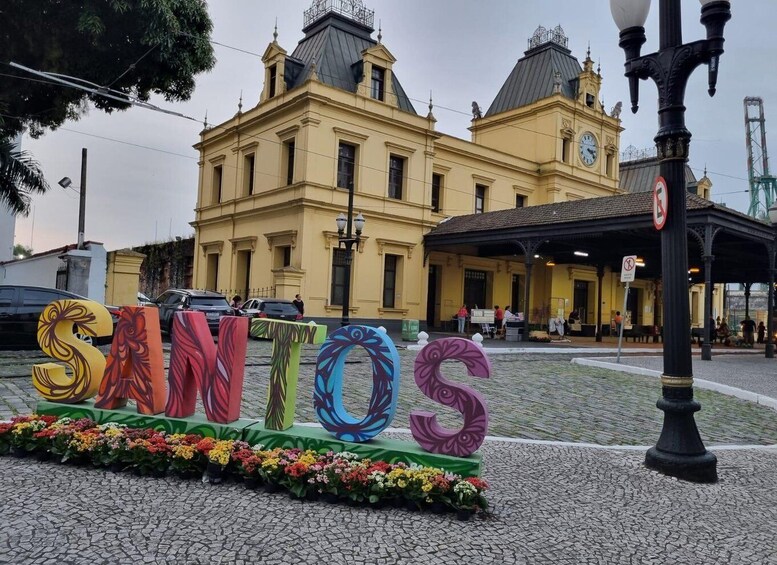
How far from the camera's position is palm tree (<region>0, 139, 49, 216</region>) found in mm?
15791

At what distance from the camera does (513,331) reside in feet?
77.4

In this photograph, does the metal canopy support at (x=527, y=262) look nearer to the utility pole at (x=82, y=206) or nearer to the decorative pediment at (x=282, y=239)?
the decorative pediment at (x=282, y=239)

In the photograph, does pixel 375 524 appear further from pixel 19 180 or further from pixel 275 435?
pixel 19 180

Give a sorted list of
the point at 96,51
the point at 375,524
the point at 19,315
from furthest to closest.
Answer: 1. the point at 96,51
2. the point at 19,315
3. the point at 375,524

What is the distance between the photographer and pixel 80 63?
12164mm

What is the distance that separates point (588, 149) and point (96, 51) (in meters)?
28.4

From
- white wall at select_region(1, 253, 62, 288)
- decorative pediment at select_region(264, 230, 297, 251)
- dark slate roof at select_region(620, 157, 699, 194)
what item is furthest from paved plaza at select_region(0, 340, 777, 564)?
dark slate roof at select_region(620, 157, 699, 194)

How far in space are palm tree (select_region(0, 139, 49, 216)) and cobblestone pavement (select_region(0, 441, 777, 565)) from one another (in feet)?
46.3

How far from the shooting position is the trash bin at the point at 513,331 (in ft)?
76.7

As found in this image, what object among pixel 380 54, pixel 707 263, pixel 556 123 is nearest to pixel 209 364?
pixel 707 263

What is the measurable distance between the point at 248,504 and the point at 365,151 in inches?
856

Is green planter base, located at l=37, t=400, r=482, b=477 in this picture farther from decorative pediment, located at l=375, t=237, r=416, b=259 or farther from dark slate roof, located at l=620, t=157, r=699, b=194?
dark slate roof, located at l=620, t=157, r=699, b=194

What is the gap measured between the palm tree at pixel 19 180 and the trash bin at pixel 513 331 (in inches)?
676

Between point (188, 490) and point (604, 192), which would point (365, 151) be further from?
point (188, 490)
